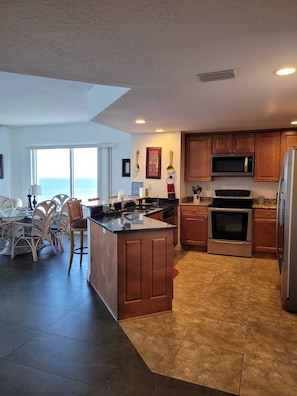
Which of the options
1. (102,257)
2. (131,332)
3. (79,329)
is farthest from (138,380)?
(102,257)

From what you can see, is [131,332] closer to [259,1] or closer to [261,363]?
[261,363]

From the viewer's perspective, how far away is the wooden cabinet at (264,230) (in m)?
4.88

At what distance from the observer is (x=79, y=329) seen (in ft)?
8.72

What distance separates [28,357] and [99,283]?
4.19 ft

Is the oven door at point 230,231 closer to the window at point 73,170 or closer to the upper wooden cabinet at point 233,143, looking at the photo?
the upper wooden cabinet at point 233,143

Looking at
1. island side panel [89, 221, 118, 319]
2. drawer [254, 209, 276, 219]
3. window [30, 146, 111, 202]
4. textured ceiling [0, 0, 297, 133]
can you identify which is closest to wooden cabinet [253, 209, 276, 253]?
drawer [254, 209, 276, 219]

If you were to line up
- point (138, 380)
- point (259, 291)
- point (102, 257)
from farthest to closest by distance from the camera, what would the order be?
point (259, 291) → point (102, 257) → point (138, 380)

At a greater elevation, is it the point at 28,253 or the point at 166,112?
the point at 166,112

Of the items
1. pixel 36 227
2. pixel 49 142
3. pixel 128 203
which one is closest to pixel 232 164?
pixel 128 203

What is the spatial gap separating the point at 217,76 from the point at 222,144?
3.07 m

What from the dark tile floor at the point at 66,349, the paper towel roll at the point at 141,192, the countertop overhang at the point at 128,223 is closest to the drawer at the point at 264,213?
the countertop overhang at the point at 128,223

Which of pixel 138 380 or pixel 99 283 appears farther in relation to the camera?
pixel 99 283

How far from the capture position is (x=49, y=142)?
23.6 ft

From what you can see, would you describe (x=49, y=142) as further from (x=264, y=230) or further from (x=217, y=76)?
(x=217, y=76)
